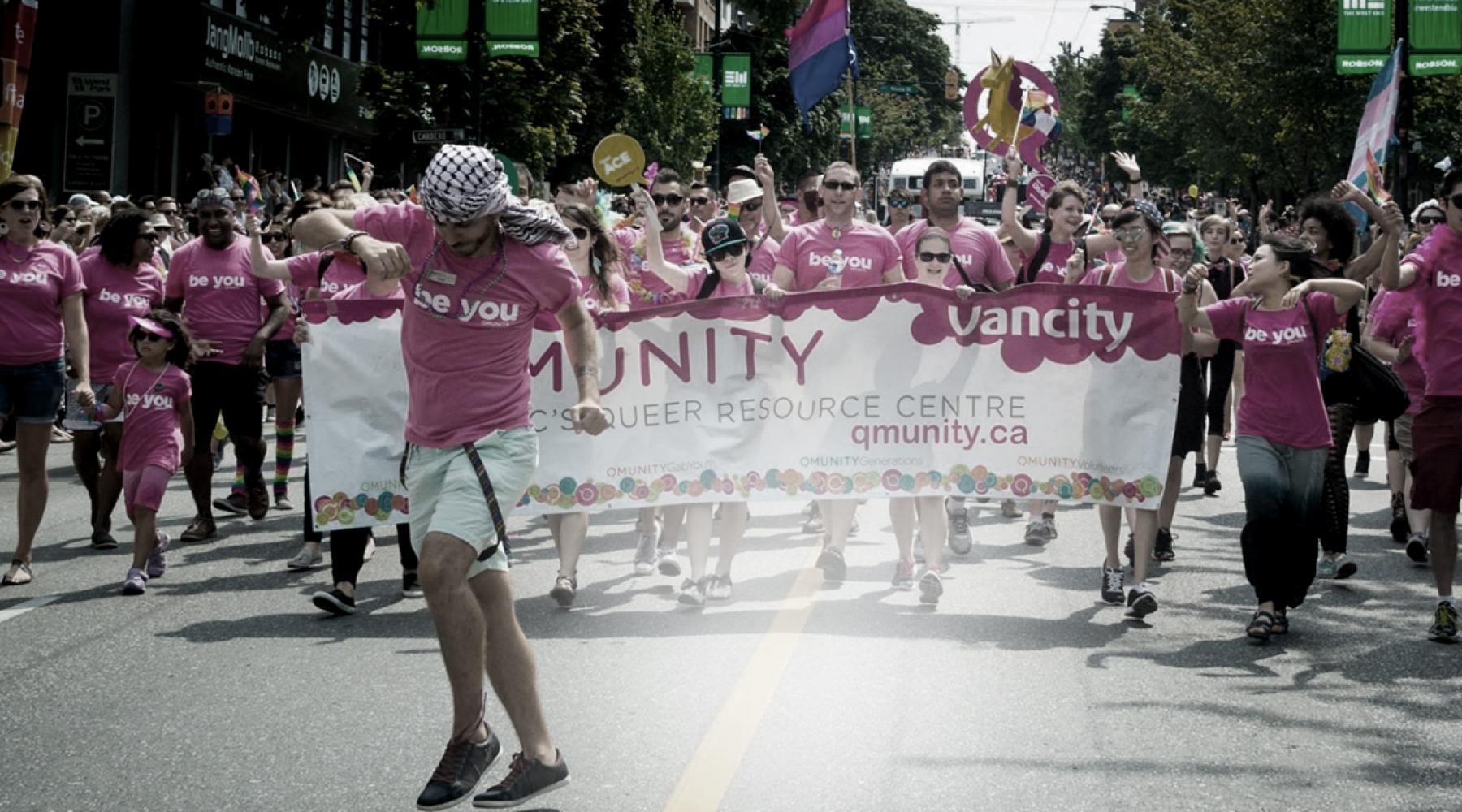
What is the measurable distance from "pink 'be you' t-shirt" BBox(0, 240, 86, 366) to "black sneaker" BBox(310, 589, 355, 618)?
2.19m

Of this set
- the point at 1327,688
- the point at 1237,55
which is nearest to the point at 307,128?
the point at 1237,55

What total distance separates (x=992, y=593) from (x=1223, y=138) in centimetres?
4300

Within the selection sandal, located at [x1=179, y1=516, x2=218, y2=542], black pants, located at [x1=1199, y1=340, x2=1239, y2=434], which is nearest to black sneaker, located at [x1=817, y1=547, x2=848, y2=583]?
sandal, located at [x1=179, y1=516, x2=218, y2=542]

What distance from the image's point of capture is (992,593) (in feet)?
31.2

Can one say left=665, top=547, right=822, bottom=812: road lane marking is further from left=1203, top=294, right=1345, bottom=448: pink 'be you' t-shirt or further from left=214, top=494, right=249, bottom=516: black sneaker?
left=214, top=494, right=249, bottom=516: black sneaker

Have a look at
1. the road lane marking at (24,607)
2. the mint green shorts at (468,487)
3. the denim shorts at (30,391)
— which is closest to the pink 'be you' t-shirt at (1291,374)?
the mint green shorts at (468,487)

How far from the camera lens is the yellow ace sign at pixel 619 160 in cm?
1883

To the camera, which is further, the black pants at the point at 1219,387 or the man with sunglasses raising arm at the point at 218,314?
the black pants at the point at 1219,387

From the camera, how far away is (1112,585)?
30.4ft

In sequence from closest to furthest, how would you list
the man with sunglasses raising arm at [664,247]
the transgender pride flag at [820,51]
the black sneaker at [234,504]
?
the man with sunglasses raising arm at [664,247], the black sneaker at [234,504], the transgender pride flag at [820,51]

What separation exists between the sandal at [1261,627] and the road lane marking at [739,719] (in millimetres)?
1925

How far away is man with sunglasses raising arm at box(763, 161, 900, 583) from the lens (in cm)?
1010

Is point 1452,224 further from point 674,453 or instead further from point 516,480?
point 516,480

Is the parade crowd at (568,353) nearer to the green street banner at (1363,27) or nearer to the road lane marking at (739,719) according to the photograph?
the road lane marking at (739,719)
